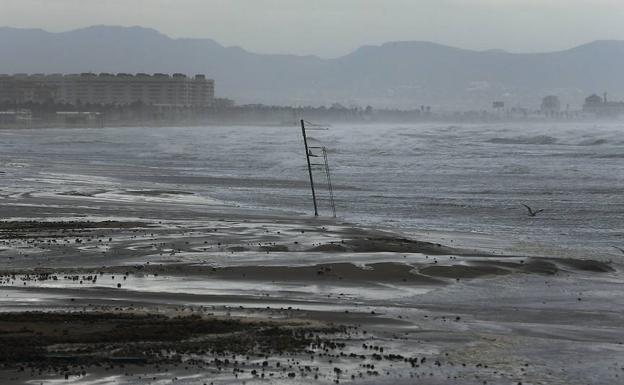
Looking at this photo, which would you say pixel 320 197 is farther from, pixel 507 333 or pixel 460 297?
pixel 507 333

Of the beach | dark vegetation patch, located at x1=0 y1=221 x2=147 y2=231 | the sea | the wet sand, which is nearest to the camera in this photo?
the wet sand

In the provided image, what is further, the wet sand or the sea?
the sea

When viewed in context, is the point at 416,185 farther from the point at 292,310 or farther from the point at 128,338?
the point at 128,338

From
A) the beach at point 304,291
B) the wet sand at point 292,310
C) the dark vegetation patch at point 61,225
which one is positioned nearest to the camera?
the wet sand at point 292,310

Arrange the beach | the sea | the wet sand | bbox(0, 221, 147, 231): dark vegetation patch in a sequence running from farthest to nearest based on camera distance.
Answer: the sea, bbox(0, 221, 147, 231): dark vegetation patch, the beach, the wet sand

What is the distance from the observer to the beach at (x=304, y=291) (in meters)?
13.0

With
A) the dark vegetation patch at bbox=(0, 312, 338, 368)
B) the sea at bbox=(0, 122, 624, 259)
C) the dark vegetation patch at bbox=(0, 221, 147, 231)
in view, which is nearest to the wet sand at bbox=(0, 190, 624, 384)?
the dark vegetation patch at bbox=(0, 312, 338, 368)

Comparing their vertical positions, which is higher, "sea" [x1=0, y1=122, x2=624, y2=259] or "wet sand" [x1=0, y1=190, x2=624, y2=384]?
"wet sand" [x1=0, y1=190, x2=624, y2=384]

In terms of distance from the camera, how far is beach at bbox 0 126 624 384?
511 inches

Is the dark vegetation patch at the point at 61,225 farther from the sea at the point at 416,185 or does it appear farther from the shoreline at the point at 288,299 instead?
the sea at the point at 416,185

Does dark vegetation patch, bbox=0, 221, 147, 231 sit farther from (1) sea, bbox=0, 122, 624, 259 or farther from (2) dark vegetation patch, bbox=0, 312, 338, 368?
(2) dark vegetation patch, bbox=0, 312, 338, 368

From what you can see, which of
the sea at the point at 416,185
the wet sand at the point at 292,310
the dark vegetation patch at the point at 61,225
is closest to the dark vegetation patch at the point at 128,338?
the wet sand at the point at 292,310

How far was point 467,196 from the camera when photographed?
41344mm

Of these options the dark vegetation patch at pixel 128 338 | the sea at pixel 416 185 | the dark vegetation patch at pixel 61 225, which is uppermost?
the dark vegetation patch at pixel 128 338
